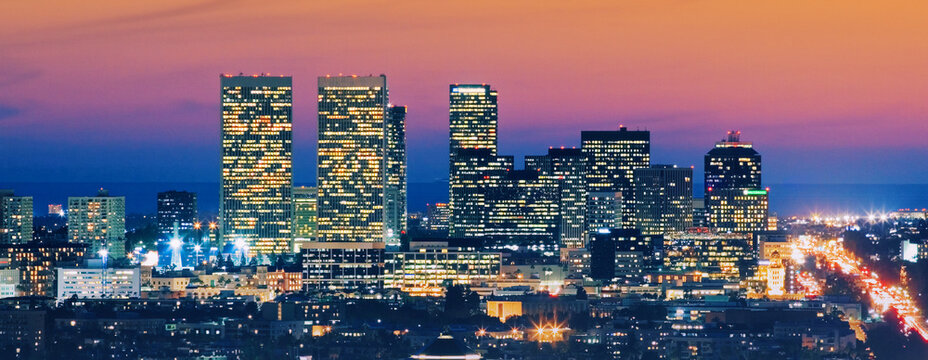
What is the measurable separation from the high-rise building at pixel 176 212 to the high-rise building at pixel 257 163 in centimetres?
1347

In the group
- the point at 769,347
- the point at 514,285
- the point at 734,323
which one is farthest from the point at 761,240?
the point at 769,347

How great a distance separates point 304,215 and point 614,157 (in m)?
24.9

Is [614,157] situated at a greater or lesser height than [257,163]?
greater

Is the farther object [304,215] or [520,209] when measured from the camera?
[520,209]

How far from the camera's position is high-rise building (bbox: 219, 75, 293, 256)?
12862 cm

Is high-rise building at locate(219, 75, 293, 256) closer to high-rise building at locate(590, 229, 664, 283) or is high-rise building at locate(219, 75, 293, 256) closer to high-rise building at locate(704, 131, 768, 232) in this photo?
high-rise building at locate(590, 229, 664, 283)

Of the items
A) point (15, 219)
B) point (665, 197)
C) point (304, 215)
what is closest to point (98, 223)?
point (15, 219)

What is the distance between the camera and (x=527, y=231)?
13588cm

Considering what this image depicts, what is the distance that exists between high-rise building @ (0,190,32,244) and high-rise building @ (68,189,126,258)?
2.30m

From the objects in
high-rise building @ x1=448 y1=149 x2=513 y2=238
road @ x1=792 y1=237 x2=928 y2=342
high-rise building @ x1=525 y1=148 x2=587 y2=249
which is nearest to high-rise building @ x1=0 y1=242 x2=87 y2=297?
high-rise building @ x1=448 y1=149 x2=513 y2=238

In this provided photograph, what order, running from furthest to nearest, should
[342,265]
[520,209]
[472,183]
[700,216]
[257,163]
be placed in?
[700,216] < [472,183] < [520,209] < [257,163] < [342,265]

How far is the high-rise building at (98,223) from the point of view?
129m

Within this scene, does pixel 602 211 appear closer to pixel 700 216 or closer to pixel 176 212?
pixel 700 216

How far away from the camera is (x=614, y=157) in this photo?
145500 millimetres
